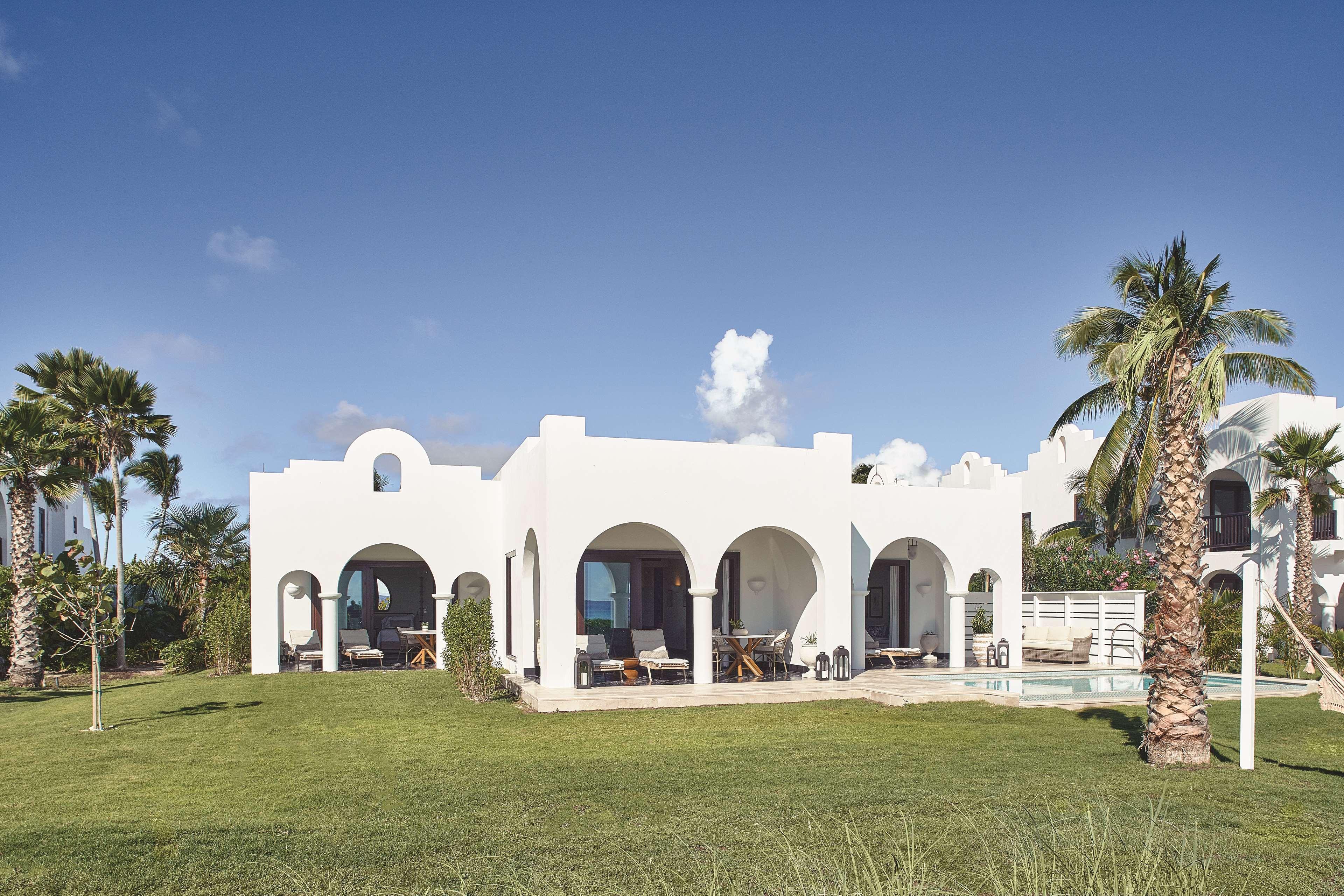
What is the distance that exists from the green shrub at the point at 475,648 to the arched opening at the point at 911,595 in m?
9.30

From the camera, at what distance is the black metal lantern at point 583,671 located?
1367 centimetres

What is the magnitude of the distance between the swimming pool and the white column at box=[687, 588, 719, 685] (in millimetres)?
3841

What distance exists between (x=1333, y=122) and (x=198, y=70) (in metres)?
16.1

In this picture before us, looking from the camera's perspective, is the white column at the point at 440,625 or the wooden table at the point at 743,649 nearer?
the wooden table at the point at 743,649

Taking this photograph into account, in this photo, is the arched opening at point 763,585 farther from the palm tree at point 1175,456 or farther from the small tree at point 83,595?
the small tree at point 83,595

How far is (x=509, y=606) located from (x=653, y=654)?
5538mm

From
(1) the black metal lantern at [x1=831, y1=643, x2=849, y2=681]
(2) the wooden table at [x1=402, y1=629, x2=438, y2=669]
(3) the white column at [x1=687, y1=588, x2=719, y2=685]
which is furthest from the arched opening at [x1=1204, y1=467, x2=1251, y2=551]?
(2) the wooden table at [x1=402, y1=629, x2=438, y2=669]

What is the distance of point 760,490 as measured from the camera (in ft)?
49.5

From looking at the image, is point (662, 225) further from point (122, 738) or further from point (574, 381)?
point (122, 738)

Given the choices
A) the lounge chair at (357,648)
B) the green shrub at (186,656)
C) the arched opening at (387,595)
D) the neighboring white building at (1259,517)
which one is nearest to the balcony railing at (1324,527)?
the neighboring white building at (1259,517)

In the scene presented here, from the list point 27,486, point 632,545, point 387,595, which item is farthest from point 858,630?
point 27,486

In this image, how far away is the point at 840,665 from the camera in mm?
15117

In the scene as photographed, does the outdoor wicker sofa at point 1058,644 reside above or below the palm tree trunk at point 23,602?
below

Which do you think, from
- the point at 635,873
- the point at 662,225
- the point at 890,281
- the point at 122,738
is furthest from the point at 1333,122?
the point at 122,738
